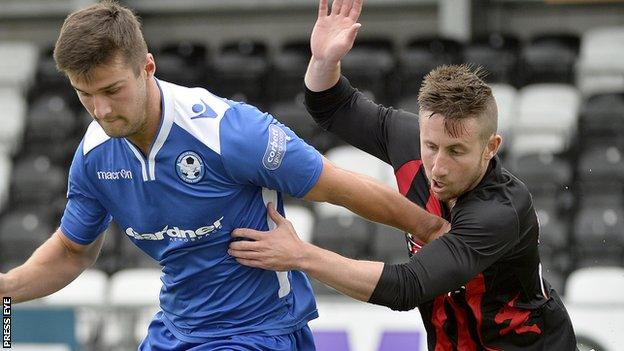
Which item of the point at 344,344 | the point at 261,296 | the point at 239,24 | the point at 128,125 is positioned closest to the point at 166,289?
the point at 261,296

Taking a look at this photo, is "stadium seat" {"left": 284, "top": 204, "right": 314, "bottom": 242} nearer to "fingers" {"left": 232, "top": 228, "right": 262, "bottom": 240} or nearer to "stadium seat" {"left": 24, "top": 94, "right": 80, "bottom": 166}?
"stadium seat" {"left": 24, "top": 94, "right": 80, "bottom": 166}

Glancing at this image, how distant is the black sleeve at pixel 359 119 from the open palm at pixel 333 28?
0.16 meters

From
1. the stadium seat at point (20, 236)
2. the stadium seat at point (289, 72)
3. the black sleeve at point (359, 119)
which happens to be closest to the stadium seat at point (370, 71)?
the stadium seat at point (289, 72)

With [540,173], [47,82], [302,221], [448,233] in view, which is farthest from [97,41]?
[47,82]

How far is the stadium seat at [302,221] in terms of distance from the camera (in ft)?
30.2

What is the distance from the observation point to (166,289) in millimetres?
4047

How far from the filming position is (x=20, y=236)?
10172 mm

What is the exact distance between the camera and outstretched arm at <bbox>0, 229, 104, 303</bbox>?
167 inches

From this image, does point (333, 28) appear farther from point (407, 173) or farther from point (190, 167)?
point (190, 167)

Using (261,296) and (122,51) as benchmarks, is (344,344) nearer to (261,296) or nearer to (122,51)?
(261,296)

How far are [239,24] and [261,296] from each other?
9599mm

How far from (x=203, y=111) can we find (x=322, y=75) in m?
0.68

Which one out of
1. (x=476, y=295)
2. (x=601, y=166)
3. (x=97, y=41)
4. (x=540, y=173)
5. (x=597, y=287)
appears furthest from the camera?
(x=601, y=166)

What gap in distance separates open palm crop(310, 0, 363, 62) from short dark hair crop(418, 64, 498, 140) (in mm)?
430
